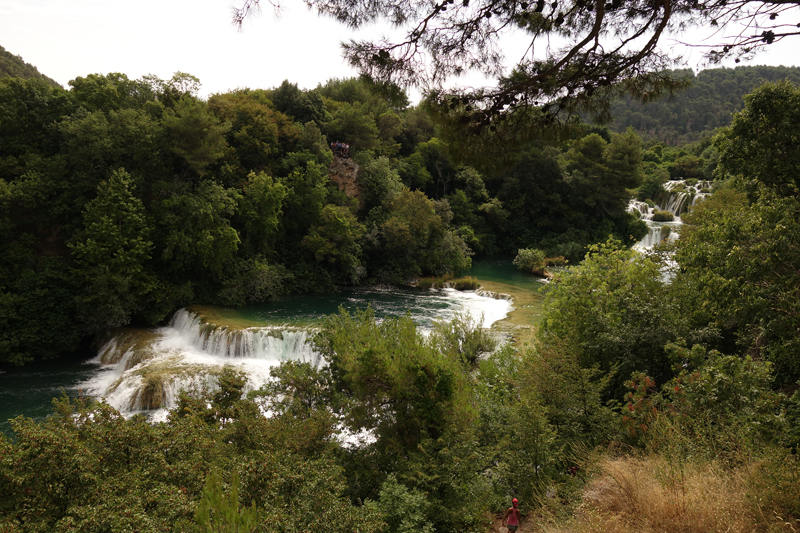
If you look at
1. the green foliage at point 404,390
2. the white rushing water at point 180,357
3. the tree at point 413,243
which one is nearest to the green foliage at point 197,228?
the white rushing water at point 180,357

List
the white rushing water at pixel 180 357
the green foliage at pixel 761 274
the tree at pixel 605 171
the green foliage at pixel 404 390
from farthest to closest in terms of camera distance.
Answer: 1. the tree at pixel 605 171
2. the white rushing water at pixel 180 357
3. the green foliage at pixel 404 390
4. the green foliage at pixel 761 274

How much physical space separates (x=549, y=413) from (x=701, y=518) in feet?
10.1

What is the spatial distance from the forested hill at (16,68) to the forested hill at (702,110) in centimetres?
7428

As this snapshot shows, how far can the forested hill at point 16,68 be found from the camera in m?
27.9

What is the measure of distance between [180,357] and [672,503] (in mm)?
13813

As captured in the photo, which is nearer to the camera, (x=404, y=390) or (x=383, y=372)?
(x=404, y=390)

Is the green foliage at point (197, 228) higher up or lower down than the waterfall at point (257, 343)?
higher up

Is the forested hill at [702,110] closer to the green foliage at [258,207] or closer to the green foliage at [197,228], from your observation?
the green foliage at [258,207]

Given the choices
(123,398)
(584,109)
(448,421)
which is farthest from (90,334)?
(584,109)

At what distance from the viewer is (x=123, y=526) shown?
3412 mm

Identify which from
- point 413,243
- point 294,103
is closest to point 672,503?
point 413,243

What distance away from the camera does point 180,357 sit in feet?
44.3

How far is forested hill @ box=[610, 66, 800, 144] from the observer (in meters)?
69.9

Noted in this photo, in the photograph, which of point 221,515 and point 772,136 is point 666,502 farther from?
point 772,136
